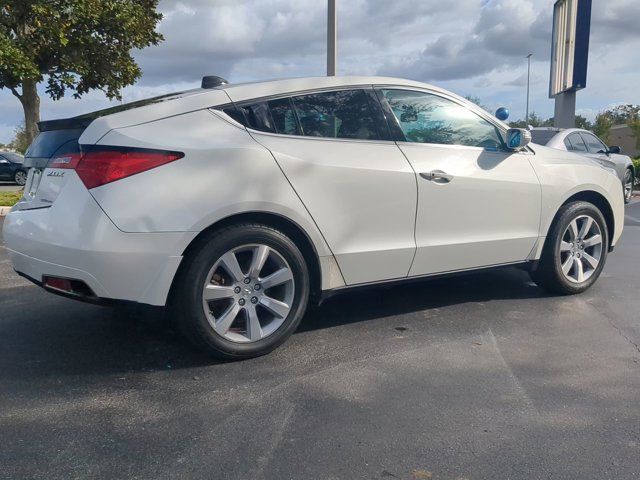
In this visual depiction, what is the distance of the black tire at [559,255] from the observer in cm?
480

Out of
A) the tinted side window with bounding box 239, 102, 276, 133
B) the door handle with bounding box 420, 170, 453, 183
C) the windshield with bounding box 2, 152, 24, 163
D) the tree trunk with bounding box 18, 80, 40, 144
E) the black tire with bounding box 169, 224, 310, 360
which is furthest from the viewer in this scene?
the windshield with bounding box 2, 152, 24, 163

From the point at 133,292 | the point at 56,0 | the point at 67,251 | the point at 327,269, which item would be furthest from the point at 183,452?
the point at 56,0

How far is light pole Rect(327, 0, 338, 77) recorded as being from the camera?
962 cm

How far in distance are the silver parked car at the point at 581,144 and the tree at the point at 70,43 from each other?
26.8 ft

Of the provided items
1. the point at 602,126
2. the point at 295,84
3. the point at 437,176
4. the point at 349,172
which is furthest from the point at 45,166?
the point at 602,126

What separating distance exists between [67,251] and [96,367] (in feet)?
2.37

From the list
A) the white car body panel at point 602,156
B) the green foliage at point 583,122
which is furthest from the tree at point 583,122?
the white car body panel at point 602,156

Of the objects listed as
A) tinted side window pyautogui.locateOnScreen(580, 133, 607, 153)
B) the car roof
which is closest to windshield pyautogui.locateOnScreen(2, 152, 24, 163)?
tinted side window pyautogui.locateOnScreen(580, 133, 607, 153)

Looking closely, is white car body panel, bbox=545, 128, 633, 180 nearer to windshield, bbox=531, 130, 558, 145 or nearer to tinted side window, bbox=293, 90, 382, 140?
windshield, bbox=531, 130, 558, 145

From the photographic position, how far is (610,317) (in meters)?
4.48

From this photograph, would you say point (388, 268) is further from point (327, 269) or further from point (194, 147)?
point (194, 147)

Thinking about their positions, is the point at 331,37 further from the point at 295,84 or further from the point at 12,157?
the point at 12,157

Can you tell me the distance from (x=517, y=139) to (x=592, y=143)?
8.65 metres

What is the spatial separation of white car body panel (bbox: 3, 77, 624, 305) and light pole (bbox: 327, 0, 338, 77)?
5.67 m
